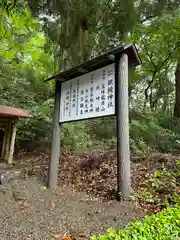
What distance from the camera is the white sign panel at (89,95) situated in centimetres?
397

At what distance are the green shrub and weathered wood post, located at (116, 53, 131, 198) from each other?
3.98 feet

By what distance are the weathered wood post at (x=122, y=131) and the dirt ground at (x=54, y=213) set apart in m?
0.34

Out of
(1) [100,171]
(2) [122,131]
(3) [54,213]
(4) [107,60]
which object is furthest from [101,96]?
(3) [54,213]

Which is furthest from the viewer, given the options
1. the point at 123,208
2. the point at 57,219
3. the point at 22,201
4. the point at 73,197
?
the point at 73,197

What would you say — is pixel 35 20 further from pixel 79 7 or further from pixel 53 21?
pixel 79 7

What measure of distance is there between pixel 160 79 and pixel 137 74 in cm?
158

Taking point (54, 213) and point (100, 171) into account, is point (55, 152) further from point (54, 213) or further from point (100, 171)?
point (54, 213)

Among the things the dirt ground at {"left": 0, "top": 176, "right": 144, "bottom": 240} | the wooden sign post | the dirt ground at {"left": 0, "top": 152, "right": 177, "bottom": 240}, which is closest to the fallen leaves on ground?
the dirt ground at {"left": 0, "top": 152, "right": 177, "bottom": 240}

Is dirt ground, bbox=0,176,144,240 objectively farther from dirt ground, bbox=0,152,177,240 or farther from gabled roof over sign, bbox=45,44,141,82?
gabled roof over sign, bbox=45,44,141,82

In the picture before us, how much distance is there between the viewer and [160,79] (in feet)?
43.5

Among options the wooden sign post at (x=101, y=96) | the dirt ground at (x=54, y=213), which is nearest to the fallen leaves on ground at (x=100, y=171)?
the dirt ground at (x=54, y=213)

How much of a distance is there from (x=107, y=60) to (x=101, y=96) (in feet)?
2.28

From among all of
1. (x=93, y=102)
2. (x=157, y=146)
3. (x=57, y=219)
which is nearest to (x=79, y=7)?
(x=93, y=102)

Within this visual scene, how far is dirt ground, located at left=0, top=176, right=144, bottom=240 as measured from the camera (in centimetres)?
268
